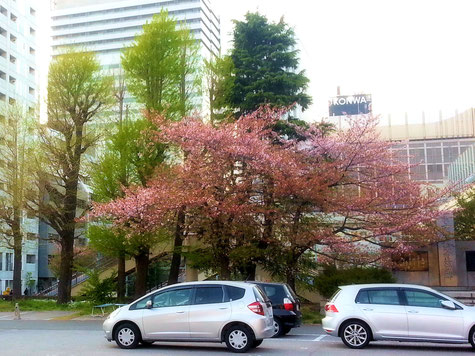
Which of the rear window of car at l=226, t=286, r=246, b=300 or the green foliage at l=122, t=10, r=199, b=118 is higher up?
the green foliage at l=122, t=10, r=199, b=118

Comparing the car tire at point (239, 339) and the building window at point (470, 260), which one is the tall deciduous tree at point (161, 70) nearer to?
the building window at point (470, 260)

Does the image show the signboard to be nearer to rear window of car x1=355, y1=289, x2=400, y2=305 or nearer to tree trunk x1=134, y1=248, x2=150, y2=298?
tree trunk x1=134, y1=248, x2=150, y2=298

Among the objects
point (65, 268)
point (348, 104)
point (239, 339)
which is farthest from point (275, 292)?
point (348, 104)

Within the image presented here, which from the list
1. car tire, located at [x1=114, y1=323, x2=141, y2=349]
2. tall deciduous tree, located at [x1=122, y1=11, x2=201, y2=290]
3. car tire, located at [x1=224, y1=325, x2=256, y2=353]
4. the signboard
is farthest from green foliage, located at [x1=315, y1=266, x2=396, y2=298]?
the signboard

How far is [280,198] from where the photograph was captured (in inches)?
827

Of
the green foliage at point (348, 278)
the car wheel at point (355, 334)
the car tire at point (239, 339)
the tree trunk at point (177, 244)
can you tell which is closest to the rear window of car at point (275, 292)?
the car wheel at point (355, 334)

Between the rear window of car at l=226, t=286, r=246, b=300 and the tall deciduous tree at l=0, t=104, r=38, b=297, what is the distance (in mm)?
17782

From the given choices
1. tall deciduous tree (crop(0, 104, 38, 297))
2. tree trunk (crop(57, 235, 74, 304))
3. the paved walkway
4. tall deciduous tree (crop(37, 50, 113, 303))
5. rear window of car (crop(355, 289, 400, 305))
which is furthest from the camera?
tree trunk (crop(57, 235, 74, 304))

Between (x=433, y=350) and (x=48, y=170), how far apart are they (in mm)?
20847

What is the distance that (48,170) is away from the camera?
28031mm

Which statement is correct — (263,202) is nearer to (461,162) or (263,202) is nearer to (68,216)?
(68,216)

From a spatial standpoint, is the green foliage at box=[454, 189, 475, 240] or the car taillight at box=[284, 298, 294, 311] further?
the green foliage at box=[454, 189, 475, 240]

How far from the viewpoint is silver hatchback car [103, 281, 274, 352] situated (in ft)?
39.3

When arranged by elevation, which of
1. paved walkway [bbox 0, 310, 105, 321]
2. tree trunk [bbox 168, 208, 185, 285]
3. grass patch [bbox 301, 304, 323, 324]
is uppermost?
tree trunk [bbox 168, 208, 185, 285]
